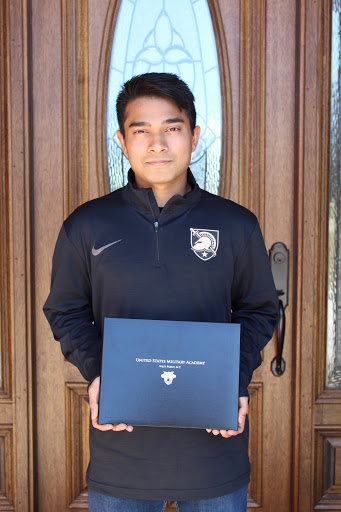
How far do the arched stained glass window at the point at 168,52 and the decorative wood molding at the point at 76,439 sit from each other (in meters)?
0.91

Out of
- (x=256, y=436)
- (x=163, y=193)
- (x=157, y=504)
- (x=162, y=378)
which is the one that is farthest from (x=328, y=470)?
(x=163, y=193)

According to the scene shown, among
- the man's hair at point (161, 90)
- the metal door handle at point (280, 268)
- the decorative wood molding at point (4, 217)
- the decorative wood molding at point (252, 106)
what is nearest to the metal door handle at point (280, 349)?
the metal door handle at point (280, 268)

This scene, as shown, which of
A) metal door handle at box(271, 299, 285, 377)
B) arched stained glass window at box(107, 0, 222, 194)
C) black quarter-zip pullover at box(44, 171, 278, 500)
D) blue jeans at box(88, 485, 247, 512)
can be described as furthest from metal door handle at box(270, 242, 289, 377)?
blue jeans at box(88, 485, 247, 512)

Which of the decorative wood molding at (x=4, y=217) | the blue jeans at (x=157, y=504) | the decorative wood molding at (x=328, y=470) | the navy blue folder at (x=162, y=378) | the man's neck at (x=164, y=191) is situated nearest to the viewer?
the navy blue folder at (x=162, y=378)

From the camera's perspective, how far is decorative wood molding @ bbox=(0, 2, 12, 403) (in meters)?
2.06

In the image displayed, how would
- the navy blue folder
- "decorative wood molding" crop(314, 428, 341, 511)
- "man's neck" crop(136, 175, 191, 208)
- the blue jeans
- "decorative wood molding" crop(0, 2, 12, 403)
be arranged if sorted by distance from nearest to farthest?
the navy blue folder → the blue jeans → "man's neck" crop(136, 175, 191, 208) → "decorative wood molding" crop(0, 2, 12, 403) → "decorative wood molding" crop(314, 428, 341, 511)

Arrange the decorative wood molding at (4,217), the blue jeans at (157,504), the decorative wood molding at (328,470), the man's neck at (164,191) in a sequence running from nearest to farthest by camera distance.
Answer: the blue jeans at (157,504), the man's neck at (164,191), the decorative wood molding at (4,217), the decorative wood molding at (328,470)

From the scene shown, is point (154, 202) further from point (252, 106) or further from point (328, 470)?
point (328, 470)

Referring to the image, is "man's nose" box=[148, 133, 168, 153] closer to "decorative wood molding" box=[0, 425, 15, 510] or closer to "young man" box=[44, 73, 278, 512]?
"young man" box=[44, 73, 278, 512]

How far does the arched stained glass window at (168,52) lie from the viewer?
6.83 ft

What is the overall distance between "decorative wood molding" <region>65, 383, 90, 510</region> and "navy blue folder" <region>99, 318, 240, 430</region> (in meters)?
0.97

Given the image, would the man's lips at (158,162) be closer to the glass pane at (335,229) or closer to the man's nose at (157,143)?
the man's nose at (157,143)

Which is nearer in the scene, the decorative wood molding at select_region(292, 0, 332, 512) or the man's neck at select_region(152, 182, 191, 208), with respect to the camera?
the man's neck at select_region(152, 182, 191, 208)

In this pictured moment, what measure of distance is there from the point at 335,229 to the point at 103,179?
95 centimetres
